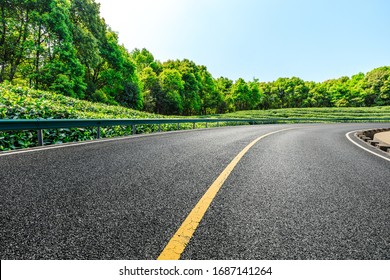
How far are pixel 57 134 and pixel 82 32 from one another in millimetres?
22654

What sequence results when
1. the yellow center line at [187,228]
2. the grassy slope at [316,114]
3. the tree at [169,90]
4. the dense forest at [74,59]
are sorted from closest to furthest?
the yellow center line at [187,228] < the dense forest at [74,59] < the tree at [169,90] < the grassy slope at [316,114]

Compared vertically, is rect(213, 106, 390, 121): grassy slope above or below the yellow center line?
above

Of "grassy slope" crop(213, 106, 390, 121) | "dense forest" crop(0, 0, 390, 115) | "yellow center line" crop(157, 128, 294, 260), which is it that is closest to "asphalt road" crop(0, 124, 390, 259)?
"yellow center line" crop(157, 128, 294, 260)

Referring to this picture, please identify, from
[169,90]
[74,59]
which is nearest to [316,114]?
[169,90]

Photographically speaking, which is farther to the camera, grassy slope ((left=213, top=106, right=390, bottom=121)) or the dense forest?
grassy slope ((left=213, top=106, right=390, bottom=121))

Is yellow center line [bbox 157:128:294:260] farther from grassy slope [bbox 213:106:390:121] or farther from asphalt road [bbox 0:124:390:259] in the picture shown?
grassy slope [bbox 213:106:390:121]

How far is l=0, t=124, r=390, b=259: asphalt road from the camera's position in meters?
2.13

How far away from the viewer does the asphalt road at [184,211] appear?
2133 millimetres

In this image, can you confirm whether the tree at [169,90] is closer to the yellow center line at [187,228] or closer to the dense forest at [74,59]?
the dense forest at [74,59]

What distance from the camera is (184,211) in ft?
9.50

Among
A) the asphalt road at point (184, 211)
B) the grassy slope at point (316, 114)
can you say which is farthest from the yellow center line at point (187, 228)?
the grassy slope at point (316, 114)

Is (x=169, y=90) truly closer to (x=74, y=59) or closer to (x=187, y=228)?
(x=74, y=59)

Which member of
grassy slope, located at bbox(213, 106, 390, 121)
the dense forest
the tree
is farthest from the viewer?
grassy slope, located at bbox(213, 106, 390, 121)
